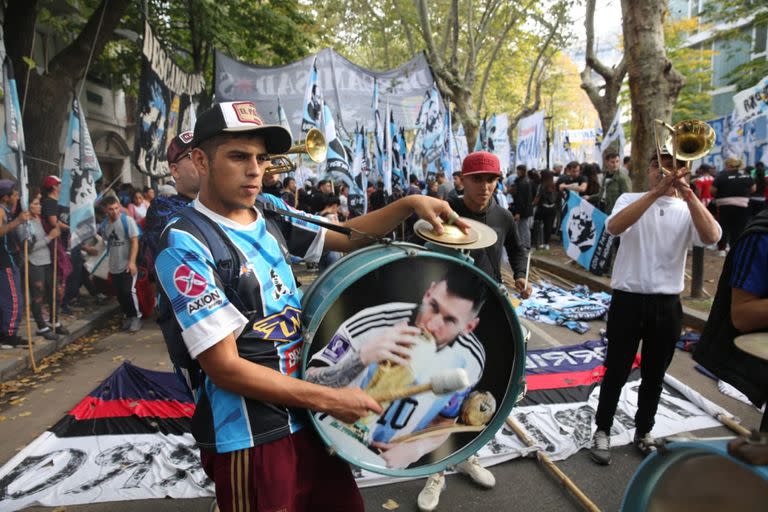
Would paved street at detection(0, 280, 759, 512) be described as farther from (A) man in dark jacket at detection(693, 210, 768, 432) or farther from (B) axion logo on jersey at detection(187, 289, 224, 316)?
(B) axion logo on jersey at detection(187, 289, 224, 316)

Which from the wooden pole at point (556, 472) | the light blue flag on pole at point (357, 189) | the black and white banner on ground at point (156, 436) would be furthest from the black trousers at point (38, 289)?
the wooden pole at point (556, 472)

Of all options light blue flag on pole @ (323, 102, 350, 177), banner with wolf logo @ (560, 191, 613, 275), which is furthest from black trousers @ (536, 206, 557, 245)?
light blue flag on pole @ (323, 102, 350, 177)

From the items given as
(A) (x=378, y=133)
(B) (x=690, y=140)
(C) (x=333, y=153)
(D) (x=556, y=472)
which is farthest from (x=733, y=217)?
(D) (x=556, y=472)

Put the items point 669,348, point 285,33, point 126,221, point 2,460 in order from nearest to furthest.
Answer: point 669,348, point 2,460, point 126,221, point 285,33

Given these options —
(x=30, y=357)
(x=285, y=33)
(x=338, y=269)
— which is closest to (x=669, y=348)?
(x=338, y=269)

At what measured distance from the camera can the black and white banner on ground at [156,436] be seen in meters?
3.13

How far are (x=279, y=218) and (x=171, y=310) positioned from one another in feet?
2.05

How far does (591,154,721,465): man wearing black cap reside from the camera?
321 cm

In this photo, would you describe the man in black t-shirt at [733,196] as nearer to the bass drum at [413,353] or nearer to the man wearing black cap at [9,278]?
the bass drum at [413,353]

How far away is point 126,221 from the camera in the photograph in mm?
7484

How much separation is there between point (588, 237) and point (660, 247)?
6158 millimetres

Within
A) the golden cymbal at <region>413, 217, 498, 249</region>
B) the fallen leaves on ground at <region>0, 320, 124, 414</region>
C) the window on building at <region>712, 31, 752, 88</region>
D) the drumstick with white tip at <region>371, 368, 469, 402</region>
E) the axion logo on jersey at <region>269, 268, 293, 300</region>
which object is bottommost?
the fallen leaves on ground at <region>0, 320, 124, 414</region>

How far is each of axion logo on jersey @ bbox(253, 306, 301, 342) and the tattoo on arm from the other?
0.13 meters

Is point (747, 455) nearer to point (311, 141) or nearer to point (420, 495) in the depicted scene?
point (420, 495)
